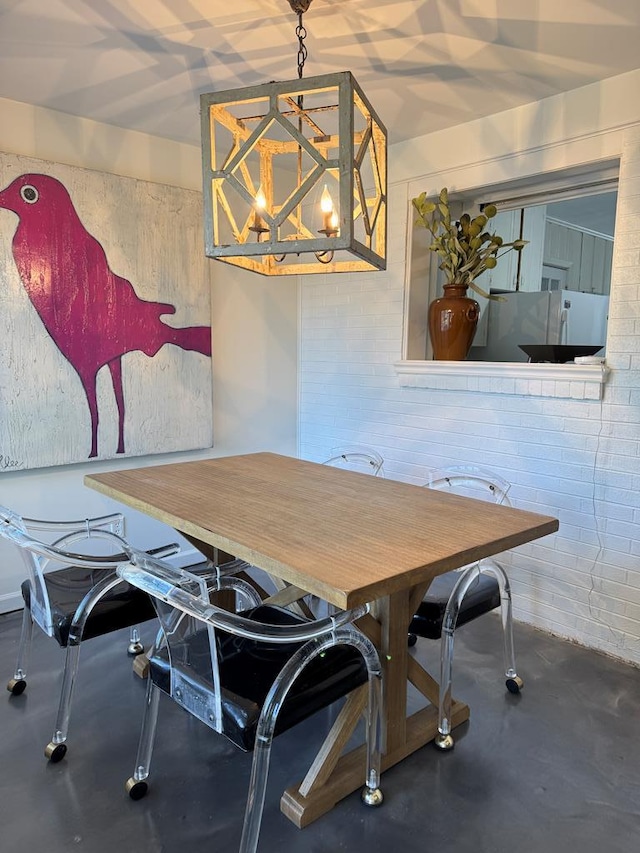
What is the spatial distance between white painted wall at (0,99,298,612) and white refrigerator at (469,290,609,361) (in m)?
1.31

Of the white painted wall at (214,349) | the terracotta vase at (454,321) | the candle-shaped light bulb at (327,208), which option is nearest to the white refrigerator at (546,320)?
the terracotta vase at (454,321)

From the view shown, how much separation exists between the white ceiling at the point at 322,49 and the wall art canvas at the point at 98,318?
43 centimetres

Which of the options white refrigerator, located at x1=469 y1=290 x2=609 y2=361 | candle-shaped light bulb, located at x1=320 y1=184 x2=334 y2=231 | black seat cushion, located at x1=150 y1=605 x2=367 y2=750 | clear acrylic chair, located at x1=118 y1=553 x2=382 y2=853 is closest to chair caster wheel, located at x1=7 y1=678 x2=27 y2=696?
clear acrylic chair, located at x1=118 y1=553 x2=382 y2=853

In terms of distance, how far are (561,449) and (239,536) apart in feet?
5.40

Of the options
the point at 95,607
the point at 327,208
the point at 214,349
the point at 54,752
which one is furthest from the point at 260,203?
the point at 214,349

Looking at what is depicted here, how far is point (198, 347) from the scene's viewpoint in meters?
3.21

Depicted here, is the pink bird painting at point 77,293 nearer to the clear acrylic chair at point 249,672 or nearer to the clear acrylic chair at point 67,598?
the clear acrylic chair at point 67,598

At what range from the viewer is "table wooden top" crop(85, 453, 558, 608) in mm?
1322

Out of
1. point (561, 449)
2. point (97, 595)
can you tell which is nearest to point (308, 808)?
point (97, 595)

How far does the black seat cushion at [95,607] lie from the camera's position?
1781 mm

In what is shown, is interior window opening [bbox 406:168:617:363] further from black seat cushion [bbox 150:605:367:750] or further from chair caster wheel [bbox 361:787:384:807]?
chair caster wheel [bbox 361:787:384:807]

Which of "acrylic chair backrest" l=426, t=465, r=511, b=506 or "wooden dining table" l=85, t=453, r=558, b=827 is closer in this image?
"wooden dining table" l=85, t=453, r=558, b=827

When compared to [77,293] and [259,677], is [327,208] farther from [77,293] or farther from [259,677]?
[77,293]

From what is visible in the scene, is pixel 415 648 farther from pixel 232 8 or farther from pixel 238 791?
pixel 232 8
